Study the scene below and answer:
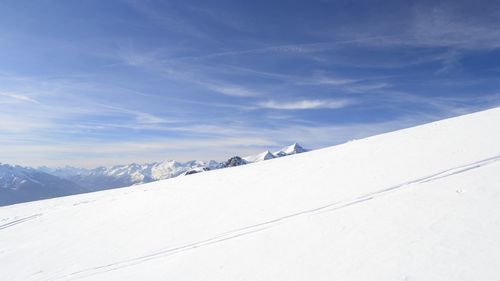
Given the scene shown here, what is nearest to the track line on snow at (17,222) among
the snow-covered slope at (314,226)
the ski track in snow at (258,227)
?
the snow-covered slope at (314,226)

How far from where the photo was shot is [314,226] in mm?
9938

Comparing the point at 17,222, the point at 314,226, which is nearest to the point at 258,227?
the point at 314,226

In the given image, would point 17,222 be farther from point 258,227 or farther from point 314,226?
point 314,226

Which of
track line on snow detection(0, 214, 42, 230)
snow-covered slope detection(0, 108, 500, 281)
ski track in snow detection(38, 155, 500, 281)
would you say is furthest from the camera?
track line on snow detection(0, 214, 42, 230)

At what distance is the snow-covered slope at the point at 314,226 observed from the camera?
7250 mm

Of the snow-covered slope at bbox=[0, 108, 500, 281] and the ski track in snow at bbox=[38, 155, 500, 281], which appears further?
the ski track in snow at bbox=[38, 155, 500, 281]

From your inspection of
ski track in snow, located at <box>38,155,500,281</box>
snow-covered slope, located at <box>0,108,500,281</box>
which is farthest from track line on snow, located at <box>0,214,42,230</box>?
ski track in snow, located at <box>38,155,500,281</box>

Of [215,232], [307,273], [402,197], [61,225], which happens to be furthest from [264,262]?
[61,225]

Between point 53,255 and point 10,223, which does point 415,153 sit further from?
point 10,223

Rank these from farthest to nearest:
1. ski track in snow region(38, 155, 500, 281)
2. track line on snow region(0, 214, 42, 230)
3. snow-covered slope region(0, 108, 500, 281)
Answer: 1. track line on snow region(0, 214, 42, 230)
2. ski track in snow region(38, 155, 500, 281)
3. snow-covered slope region(0, 108, 500, 281)

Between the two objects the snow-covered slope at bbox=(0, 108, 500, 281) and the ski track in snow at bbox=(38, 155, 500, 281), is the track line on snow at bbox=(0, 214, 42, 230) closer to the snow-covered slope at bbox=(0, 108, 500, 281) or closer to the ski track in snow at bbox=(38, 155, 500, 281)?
the snow-covered slope at bbox=(0, 108, 500, 281)

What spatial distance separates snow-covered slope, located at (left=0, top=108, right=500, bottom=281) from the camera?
23.8 ft

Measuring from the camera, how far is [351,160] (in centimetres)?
1745

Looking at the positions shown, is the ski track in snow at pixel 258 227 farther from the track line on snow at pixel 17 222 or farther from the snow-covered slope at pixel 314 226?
the track line on snow at pixel 17 222
